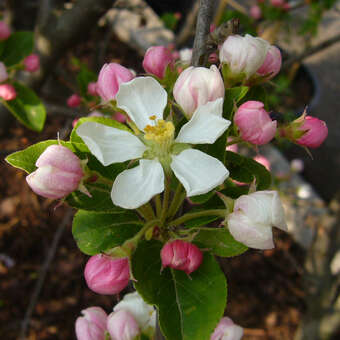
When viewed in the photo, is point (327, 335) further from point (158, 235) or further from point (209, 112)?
point (209, 112)

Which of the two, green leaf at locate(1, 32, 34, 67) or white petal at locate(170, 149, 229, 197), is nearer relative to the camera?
white petal at locate(170, 149, 229, 197)

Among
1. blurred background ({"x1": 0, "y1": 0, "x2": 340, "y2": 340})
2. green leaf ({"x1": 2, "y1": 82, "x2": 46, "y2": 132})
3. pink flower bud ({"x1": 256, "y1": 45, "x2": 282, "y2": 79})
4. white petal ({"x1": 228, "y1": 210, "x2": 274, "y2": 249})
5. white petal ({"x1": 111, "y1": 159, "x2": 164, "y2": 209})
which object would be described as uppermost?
pink flower bud ({"x1": 256, "y1": 45, "x2": 282, "y2": 79})

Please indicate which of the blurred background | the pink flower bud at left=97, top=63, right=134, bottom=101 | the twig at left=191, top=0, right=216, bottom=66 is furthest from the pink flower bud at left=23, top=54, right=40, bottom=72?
the twig at left=191, top=0, right=216, bottom=66

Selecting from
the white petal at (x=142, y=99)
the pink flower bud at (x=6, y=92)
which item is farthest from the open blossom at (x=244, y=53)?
the pink flower bud at (x=6, y=92)

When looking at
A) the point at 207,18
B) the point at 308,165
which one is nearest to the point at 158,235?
the point at 207,18

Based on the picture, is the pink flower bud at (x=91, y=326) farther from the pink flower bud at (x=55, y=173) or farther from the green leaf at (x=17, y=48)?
the green leaf at (x=17, y=48)

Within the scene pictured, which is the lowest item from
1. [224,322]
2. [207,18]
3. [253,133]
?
[224,322]

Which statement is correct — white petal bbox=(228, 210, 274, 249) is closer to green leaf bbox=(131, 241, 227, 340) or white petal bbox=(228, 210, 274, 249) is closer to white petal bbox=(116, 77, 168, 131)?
green leaf bbox=(131, 241, 227, 340)

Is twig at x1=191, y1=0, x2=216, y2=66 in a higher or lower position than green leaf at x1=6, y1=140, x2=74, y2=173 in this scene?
higher
